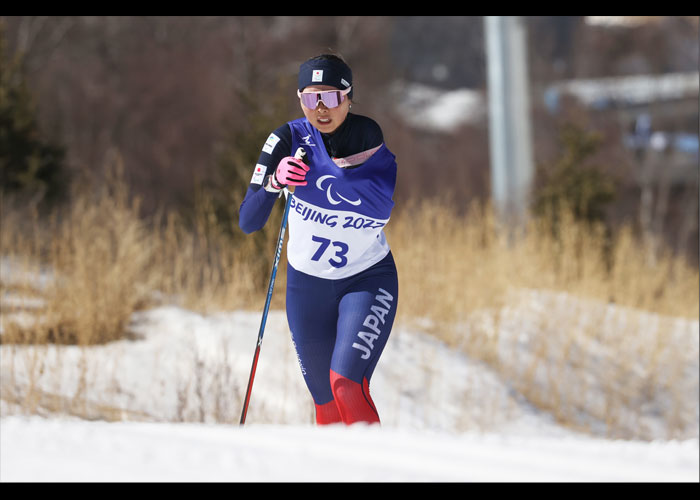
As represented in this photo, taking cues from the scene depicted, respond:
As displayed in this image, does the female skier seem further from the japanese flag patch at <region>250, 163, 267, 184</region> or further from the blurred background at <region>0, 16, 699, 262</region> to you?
the blurred background at <region>0, 16, 699, 262</region>

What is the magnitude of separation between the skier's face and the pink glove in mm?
243

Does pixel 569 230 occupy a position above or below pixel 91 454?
above

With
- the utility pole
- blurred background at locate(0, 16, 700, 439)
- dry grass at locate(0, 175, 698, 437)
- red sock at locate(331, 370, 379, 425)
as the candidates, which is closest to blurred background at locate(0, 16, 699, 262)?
blurred background at locate(0, 16, 700, 439)

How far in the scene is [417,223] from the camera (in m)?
8.52

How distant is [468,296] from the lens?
7.68 m

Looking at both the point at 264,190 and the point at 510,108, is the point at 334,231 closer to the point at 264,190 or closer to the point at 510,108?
the point at 264,190

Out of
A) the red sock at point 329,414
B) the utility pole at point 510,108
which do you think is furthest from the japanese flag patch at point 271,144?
the utility pole at point 510,108

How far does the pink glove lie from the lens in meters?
3.13

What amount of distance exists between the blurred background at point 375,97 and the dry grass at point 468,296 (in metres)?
8.63

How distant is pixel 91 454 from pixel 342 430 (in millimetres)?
650

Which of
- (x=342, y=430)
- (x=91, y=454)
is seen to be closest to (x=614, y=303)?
(x=342, y=430)

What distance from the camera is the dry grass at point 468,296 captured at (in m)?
6.68

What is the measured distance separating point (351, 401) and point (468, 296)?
463cm

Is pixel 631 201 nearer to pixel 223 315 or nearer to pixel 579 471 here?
pixel 223 315
